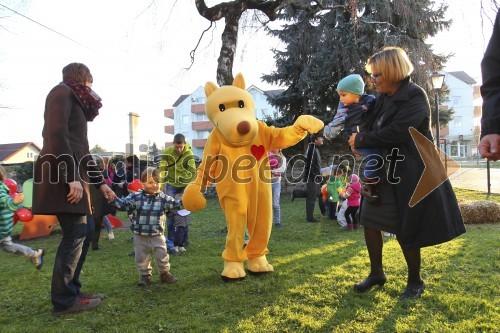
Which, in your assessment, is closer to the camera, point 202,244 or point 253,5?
point 202,244

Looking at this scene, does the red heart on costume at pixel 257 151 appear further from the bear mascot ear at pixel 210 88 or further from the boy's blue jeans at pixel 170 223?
the boy's blue jeans at pixel 170 223

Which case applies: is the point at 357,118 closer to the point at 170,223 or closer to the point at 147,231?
the point at 147,231

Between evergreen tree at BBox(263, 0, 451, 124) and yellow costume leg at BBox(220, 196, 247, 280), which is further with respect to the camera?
evergreen tree at BBox(263, 0, 451, 124)

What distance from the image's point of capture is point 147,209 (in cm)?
408

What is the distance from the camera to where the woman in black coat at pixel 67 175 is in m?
3.06

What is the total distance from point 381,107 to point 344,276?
5.65 ft

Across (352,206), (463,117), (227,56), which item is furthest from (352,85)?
(463,117)

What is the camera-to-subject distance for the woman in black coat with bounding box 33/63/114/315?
306cm

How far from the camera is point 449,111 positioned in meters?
→ 16.7

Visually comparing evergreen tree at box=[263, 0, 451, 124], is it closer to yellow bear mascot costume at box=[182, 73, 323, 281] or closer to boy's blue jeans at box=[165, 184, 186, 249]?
boy's blue jeans at box=[165, 184, 186, 249]

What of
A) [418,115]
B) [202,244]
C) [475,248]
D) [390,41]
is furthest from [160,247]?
[390,41]

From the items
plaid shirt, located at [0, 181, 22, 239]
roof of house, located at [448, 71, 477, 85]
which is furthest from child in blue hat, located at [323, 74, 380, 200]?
roof of house, located at [448, 71, 477, 85]

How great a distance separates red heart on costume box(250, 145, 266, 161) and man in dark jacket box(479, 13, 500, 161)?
8.33ft

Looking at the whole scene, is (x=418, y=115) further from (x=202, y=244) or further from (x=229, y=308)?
(x=202, y=244)
